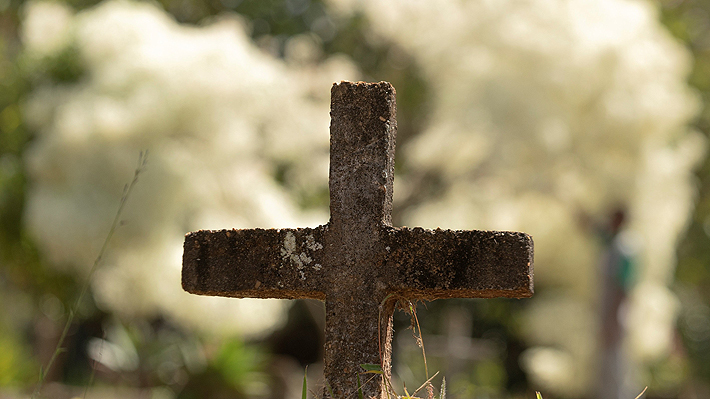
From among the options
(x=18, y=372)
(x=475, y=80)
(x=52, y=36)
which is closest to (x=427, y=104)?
(x=475, y=80)

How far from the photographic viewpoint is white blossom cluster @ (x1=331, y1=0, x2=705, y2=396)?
1068 centimetres

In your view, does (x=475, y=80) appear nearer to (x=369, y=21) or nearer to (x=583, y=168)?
(x=583, y=168)

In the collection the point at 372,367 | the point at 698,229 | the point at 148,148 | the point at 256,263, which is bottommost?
the point at 372,367

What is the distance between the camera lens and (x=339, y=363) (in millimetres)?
2594

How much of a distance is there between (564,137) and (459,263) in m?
8.73

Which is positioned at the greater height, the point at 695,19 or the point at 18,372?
the point at 695,19

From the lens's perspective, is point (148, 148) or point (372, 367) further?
point (148, 148)

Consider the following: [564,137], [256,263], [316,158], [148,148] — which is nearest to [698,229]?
[564,137]

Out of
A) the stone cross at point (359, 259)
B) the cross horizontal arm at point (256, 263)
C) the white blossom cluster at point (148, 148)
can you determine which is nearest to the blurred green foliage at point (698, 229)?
the white blossom cluster at point (148, 148)

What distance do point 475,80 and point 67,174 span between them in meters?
5.81

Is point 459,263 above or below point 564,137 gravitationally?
below

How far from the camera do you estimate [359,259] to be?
2652mm

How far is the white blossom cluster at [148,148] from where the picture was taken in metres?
8.65

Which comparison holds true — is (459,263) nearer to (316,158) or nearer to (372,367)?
(372,367)
